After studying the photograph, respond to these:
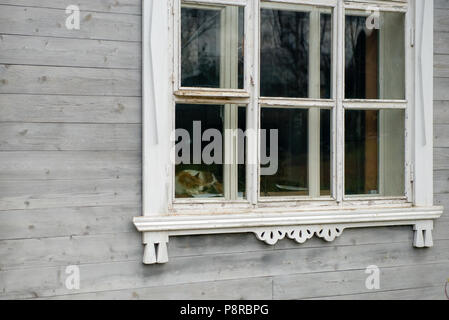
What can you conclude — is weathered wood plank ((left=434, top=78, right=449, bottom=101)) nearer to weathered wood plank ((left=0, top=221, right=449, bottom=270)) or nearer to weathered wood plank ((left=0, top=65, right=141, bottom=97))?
weathered wood plank ((left=0, top=221, right=449, bottom=270))

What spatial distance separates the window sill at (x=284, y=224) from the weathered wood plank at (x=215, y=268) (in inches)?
3.5

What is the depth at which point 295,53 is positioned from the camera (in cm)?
327

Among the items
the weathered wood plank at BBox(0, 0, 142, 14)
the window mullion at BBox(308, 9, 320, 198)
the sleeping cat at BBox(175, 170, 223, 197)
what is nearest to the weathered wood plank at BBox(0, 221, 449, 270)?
the sleeping cat at BBox(175, 170, 223, 197)

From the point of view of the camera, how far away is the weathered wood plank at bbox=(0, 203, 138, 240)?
2.74m

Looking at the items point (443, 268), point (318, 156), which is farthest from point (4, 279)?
point (443, 268)

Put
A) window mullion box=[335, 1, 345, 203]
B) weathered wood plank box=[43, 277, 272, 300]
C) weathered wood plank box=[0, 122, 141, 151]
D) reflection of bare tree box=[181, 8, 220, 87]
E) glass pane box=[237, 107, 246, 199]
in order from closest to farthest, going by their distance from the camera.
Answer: weathered wood plank box=[0, 122, 141, 151] < weathered wood plank box=[43, 277, 272, 300] < reflection of bare tree box=[181, 8, 220, 87] < glass pane box=[237, 107, 246, 199] < window mullion box=[335, 1, 345, 203]

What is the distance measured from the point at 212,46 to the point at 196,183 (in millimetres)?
779

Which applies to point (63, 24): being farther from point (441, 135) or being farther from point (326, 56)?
point (441, 135)

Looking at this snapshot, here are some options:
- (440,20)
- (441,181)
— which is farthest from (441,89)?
(441,181)

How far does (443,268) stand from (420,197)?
0.51 metres

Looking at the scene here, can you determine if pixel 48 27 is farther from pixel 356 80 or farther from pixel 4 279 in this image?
pixel 356 80

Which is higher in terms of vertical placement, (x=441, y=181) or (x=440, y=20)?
(x=440, y=20)

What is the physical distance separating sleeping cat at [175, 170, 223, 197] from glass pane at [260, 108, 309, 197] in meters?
0.28
